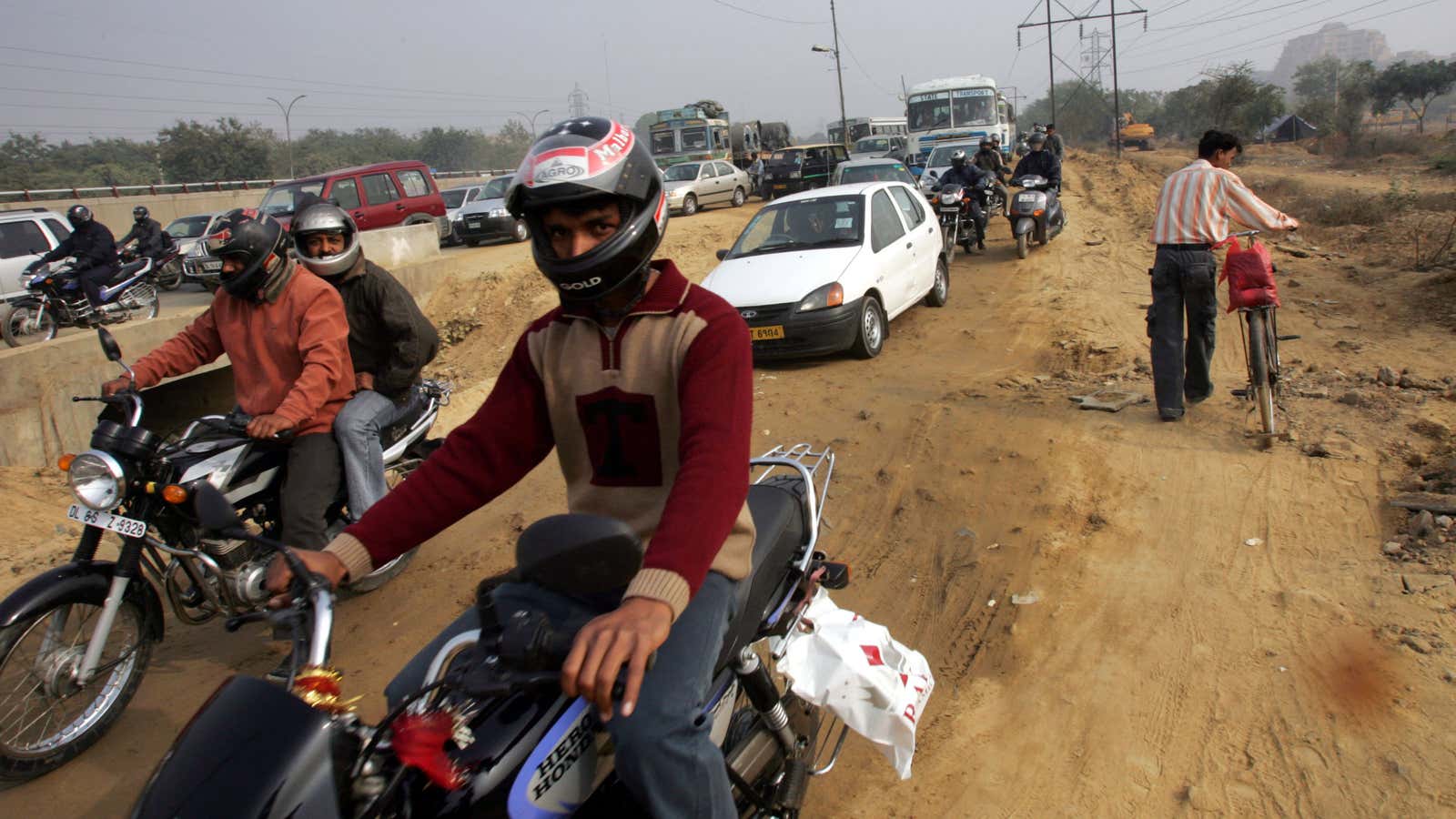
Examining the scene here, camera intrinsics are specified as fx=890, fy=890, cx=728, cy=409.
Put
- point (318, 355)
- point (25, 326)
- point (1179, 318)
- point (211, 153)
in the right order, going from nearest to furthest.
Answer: point (318, 355) → point (1179, 318) → point (25, 326) → point (211, 153)

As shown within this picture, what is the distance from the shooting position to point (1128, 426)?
615 centimetres

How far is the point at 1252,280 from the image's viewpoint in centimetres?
580

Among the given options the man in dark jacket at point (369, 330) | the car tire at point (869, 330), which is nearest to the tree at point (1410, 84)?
the car tire at point (869, 330)

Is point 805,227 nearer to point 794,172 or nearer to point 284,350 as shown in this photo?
point 284,350

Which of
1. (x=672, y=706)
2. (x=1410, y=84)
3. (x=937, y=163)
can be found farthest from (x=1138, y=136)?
(x=672, y=706)

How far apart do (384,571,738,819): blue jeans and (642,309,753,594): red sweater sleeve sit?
0.53ft

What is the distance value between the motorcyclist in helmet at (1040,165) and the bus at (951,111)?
954 centimetres

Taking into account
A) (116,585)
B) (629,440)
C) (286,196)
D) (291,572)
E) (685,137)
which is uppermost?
(685,137)

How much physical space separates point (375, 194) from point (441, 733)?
16.9 m

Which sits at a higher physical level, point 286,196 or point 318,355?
point 286,196

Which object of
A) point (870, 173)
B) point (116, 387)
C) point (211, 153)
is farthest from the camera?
point (211, 153)

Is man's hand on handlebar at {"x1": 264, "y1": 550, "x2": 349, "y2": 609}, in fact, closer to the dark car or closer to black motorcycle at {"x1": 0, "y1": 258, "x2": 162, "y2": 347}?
black motorcycle at {"x1": 0, "y1": 258, "x2": 162, "y2": 347}

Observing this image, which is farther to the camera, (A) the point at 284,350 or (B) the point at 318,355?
(A) the point at 284,350

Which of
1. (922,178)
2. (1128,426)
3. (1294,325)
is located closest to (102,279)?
(1128,426)
